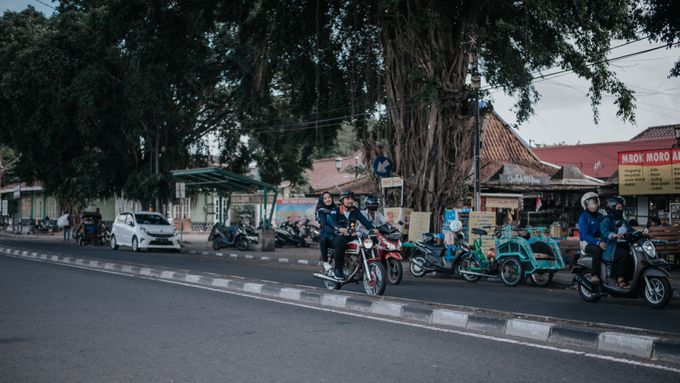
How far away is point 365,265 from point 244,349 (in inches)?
174

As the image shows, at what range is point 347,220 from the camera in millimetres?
11328

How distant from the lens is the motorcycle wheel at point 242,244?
25812 millimetres

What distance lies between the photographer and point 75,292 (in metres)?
11.1

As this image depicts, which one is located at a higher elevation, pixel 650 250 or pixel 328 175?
pixel 328 175

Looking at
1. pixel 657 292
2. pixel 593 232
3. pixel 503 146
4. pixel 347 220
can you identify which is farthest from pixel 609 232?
pixel 503 146

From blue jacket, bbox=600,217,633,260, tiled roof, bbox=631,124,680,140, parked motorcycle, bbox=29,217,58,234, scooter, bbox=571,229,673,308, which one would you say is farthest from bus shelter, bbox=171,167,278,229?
parked motorcycle, bbox=29,217,58,234

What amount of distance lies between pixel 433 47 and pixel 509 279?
795cm

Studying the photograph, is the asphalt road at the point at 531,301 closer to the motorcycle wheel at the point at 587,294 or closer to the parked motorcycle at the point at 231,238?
the motorcycle wheel at the point at 587,294

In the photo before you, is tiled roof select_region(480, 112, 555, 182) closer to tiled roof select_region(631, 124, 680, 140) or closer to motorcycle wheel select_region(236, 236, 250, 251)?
tiled roof select_region(631, 124, 680, 140)

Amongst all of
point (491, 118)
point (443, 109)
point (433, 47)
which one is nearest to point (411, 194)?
point (443, 109)

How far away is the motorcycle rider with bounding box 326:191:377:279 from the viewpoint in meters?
11.1

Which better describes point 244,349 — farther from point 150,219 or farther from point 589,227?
point 150,219

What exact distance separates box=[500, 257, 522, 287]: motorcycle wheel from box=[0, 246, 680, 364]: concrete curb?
14.1 feet

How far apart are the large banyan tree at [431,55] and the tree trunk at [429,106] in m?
0.03
